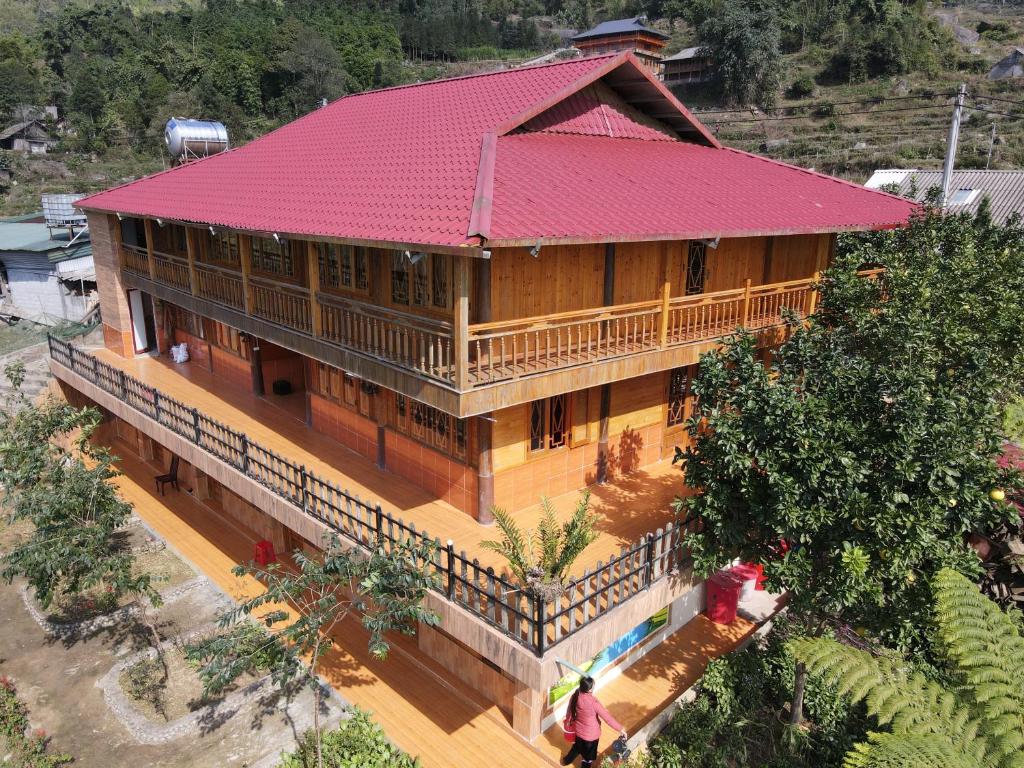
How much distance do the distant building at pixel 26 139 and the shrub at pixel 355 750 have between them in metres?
80.9

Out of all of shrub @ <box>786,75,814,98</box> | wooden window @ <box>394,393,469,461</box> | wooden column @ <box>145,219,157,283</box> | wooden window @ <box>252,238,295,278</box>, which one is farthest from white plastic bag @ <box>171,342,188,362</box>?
shrub @ <box>786,75,814,98</box>

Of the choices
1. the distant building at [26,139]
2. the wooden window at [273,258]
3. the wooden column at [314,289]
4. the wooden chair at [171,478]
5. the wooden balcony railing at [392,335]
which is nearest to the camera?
the wooden balcony railing at [392,335]

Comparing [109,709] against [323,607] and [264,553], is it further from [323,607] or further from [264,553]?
[323,607]

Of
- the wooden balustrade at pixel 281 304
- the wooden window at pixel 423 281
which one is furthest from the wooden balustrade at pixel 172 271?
the wooden window at pixel 423 281

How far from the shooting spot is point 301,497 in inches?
488

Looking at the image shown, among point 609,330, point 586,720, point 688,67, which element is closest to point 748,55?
point 688,67

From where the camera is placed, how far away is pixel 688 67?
3420 inches

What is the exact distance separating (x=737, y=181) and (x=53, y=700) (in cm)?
1647

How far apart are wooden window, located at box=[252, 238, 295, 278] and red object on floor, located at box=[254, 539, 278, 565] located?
6346mm

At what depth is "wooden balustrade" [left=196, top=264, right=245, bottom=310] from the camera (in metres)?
16.4

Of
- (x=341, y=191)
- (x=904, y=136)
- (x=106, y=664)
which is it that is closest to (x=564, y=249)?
(x=341, y=191)

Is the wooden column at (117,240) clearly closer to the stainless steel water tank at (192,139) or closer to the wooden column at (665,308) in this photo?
the stainless steel water tank at (192,139)

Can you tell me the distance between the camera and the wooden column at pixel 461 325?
961 cm

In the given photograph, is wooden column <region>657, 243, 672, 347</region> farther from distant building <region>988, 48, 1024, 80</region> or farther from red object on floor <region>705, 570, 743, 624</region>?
Answer: distant building <region>988, 48, 1024, 80</region>
